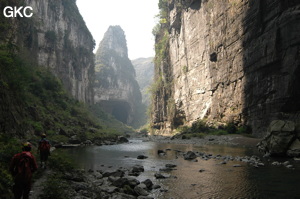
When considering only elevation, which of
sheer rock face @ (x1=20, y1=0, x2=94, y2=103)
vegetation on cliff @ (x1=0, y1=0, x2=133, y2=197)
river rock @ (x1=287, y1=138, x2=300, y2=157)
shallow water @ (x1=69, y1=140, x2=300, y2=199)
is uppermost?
sheer rock face @ (x1=20, y1=0, x2=94, y2=103)

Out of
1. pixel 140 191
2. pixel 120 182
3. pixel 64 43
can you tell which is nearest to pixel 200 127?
pixel 120 182

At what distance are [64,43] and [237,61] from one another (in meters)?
49.5

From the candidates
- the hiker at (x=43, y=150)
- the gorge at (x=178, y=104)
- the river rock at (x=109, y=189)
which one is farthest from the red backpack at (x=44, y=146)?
the river rock at (x=109, y=189)

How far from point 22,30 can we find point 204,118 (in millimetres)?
37628

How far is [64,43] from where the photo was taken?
212 ft

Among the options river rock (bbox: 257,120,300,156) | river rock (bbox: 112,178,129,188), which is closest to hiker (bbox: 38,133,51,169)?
river rock (bbox: 112,178,129,188)

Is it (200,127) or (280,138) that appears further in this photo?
(200,127)

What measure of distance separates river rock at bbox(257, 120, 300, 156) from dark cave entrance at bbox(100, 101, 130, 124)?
112m

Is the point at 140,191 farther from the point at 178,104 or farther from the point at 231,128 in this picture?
the point at 178,104

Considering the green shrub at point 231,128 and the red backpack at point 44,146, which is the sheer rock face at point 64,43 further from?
the green shrub at point 231,128

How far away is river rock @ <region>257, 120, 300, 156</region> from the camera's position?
1474 centimetres

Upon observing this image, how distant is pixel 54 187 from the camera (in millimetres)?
6781

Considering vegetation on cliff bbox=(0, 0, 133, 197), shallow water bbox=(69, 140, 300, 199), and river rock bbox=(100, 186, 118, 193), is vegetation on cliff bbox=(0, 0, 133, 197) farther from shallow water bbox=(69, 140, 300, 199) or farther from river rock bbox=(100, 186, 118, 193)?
shallow water bbox=(69, 140, 300, 199)

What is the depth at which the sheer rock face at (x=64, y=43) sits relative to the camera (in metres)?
49.3
